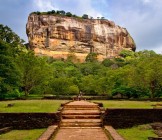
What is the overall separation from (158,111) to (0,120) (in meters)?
7.34

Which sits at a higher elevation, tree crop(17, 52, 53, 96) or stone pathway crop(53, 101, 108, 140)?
tree crop(17, 52, 53, 96)

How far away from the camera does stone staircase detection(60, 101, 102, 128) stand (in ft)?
46.5

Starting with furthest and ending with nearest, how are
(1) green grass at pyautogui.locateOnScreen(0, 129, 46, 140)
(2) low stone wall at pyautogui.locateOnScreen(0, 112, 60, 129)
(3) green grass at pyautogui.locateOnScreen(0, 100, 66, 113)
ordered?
(3) green grass at pyautogui.locateOnScreen(0, 100, 66, 113)
(2) low stone wall at pyautogui.locateOnScreen(0, 112, 60, 129)
(1) green grass at pyautogui.locateOnScreen(0, 129, 46, 140)

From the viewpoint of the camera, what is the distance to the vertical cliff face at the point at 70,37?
116 meters

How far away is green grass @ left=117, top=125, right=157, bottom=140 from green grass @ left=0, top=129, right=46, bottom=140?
3.44m

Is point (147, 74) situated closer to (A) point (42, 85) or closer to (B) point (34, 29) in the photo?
(A) point (42, 85)

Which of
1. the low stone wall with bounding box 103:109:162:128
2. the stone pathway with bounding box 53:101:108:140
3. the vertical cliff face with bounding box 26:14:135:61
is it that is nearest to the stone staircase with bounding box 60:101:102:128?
the stone pathway with bounding box 53:101:108:140

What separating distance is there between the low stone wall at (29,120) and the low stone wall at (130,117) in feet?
8.16

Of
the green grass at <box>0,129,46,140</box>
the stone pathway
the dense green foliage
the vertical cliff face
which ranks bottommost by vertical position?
the green grass at <box>0,129,46,140</box>

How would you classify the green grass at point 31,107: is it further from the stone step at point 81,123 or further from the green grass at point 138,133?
the green grass at point 138,133

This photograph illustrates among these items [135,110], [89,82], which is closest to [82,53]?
[89,82]

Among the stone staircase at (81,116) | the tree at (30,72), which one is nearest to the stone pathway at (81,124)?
the stone staircase at (81,116)

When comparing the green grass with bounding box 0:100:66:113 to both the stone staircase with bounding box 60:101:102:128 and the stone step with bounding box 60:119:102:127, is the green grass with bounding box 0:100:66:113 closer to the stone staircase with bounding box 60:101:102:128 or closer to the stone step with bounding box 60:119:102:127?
the stone staircase with bounding box 60:101:102:128

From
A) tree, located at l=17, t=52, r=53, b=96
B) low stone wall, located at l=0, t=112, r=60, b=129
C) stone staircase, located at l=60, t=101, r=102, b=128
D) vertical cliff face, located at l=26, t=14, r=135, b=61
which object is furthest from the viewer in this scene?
vertical cliff face, located at l=26, t=14, r=135, b=61
